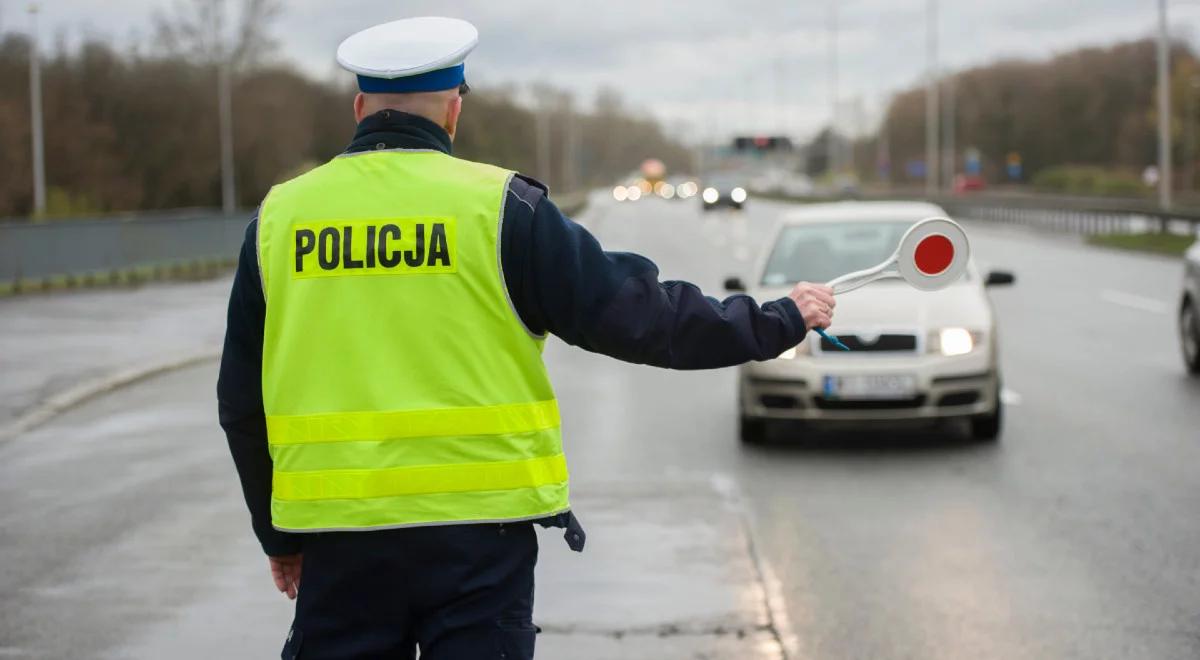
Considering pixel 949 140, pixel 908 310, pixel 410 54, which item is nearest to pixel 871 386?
pixel 908 310

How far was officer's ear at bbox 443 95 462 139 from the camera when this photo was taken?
340cm

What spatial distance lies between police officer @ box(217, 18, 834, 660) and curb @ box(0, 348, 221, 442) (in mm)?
10097

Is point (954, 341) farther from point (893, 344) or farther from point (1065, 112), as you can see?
point (1065, 112)

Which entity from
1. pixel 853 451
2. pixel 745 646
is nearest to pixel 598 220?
pixel 853 451

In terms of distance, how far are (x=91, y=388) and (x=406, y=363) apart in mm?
12804

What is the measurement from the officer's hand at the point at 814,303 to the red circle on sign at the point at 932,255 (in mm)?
228

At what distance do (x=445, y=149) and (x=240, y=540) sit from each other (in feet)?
18.4

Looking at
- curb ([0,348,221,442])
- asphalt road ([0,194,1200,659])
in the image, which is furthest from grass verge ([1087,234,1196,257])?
curb ([0,348,221,442])

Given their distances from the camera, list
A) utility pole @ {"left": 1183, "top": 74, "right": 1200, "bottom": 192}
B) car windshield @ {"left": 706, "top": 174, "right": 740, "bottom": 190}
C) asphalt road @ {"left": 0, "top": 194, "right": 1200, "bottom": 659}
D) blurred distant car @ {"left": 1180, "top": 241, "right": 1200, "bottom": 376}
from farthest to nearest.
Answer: utility pole @ {"left": 1183, "top": 74, "right": 1200, "bottom": 192} < car windshield @ {"left": 706, "top": 174, "right": 740, "bottom": 190} < blurred distant car @ {"left": 1180, "top": 241, "right": 1200, "bottom": 376} < asphalt road @ {"left": 0, "top": 194, "right": 1200, "bottom": 659}

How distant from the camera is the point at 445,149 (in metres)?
3.37

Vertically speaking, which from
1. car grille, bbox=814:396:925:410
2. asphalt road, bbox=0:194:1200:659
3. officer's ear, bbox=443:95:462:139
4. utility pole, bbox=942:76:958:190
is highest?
utility pole, bbox=942:76:958:190

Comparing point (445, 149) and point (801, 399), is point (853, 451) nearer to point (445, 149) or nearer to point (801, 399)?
point (801, 399)

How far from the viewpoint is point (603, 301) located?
3219mm

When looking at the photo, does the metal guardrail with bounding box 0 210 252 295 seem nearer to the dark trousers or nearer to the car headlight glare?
the car headlight glare
